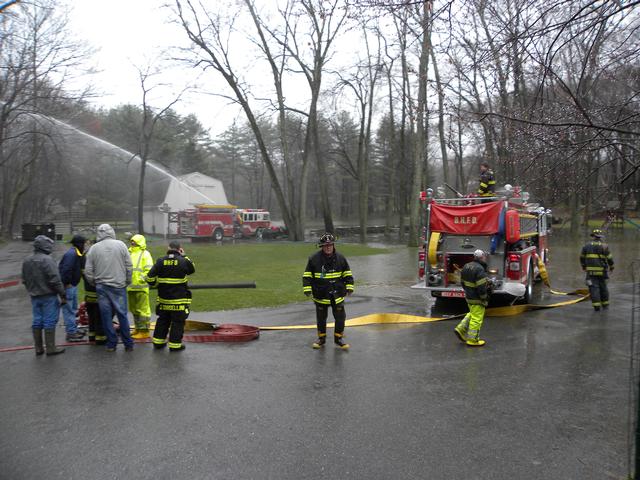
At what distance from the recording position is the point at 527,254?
11.1 meters

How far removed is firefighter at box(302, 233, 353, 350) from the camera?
24.7 feet

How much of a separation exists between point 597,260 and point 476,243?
2.36 m

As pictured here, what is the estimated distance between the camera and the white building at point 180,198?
45.1m

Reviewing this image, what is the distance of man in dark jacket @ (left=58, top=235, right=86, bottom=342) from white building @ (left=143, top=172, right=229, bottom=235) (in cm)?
3142

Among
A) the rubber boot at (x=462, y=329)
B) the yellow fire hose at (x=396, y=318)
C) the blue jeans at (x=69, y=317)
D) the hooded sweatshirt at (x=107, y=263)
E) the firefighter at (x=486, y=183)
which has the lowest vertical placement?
the yellow fire hose at (x=396, y=318)

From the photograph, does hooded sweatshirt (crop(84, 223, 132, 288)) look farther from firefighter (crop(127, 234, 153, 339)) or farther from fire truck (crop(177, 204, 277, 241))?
fire truck (crop(177, 204, 277, 241))

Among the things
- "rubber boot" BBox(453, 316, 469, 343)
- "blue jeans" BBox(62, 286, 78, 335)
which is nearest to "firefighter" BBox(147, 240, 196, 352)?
"blue jeans" BBox(62, 286, 78, 335)

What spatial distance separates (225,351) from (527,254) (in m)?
7.17

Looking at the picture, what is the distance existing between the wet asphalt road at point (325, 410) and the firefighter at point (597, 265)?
2.15 m

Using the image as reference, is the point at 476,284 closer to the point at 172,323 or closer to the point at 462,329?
the point at 462,329

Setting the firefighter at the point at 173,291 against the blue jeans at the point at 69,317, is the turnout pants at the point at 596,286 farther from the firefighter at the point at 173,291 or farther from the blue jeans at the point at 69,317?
the blue jeans at the point at 69,317

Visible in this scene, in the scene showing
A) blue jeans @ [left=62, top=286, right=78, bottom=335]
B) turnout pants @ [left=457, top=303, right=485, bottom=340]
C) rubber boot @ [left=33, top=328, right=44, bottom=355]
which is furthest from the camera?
blue jeans @ [left=62, top=286, right=78, bottom=335]

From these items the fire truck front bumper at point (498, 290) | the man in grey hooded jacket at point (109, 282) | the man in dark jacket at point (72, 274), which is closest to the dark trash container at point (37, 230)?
the man in dark jacket at point (72, 274)

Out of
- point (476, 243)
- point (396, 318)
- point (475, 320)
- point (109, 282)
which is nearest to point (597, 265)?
point (476, 243)
